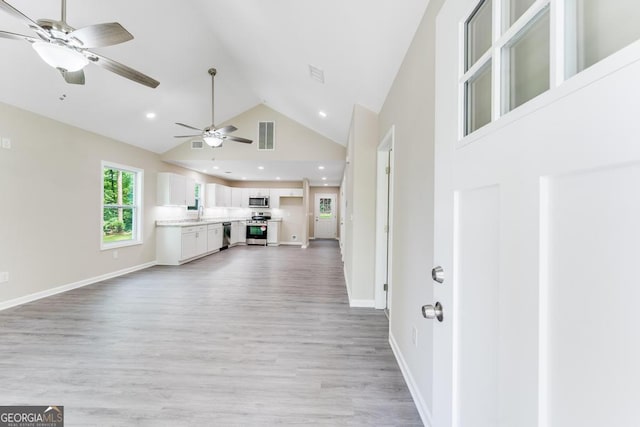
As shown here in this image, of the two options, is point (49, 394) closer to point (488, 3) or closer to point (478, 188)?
point (478, 188)

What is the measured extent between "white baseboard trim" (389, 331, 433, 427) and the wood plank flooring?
49mm

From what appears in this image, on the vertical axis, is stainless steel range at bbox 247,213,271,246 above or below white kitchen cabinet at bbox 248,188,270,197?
below

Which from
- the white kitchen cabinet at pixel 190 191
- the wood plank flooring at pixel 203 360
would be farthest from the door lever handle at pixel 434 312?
the white kitchen cabinet at pixel 190 191

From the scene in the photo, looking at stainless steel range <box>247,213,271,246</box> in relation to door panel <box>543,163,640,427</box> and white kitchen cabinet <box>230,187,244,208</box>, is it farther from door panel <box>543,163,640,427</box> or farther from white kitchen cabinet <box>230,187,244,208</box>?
door panel <box>543,163,640,427</box>

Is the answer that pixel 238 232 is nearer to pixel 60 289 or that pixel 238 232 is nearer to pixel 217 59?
pixel 60 289

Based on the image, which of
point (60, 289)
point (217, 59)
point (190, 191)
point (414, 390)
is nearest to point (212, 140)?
point (217, 59)

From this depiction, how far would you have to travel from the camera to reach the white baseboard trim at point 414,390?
1.63 m

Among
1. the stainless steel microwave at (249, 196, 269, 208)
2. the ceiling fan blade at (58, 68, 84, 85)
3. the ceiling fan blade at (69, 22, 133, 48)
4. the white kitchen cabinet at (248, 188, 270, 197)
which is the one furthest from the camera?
the white kitchen cabinet at (248, 188, 270, 197)

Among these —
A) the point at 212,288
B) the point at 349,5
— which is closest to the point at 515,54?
the point at 349,5

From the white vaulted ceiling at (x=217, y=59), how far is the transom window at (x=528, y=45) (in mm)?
1117

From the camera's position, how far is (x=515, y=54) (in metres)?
0.76

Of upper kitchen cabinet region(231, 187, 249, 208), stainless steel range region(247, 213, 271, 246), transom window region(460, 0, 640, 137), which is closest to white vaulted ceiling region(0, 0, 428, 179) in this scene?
transom window region(460, 0, 640, 137)

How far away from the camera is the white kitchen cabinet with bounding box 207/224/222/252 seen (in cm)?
762

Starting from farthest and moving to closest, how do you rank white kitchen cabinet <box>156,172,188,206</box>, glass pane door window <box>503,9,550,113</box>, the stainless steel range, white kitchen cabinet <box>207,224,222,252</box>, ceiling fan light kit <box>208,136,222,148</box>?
the stainless steel range → white kitchen cabinet <box>207,224,222,252</box> → white kitchen cabinet <box>156,172,188,206</box> → ceiling fan light kit <box>208,136,222,148</box> → glass pane door window <box>503,9,550,113</box>
